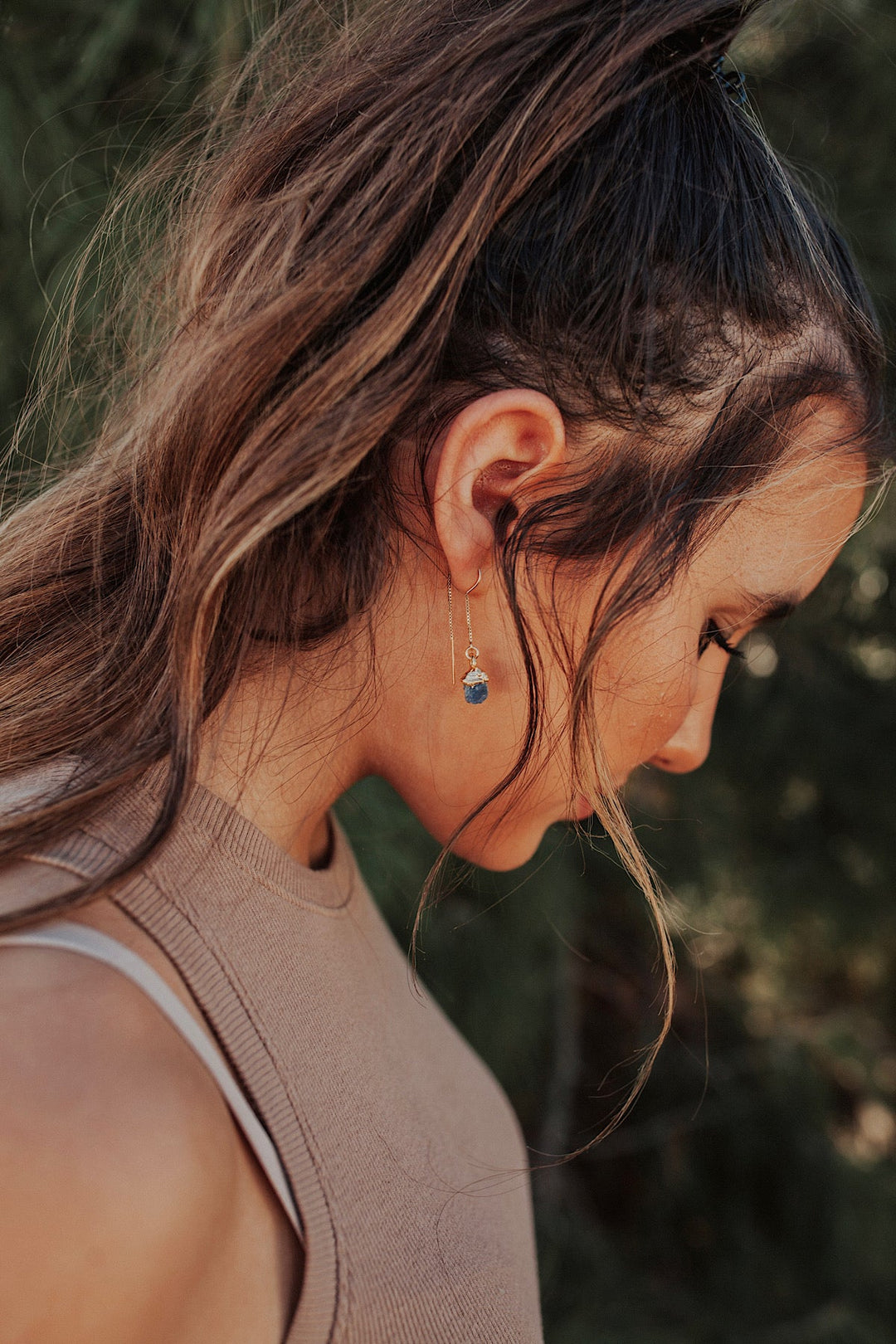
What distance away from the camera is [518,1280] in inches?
33.7

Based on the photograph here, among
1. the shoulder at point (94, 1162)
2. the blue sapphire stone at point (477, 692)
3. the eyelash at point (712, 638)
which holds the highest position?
the shoulder at point (94, 1162)

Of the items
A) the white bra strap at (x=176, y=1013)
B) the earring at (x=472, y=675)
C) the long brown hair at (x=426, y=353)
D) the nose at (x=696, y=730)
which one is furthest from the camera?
Answer: the nose at (x=696, y=730)

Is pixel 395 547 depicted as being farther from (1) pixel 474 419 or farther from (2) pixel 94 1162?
(2) pixel 94 1162

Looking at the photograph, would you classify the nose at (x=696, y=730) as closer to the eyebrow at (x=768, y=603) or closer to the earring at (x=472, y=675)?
the eyebrow at (x=768, y=603)

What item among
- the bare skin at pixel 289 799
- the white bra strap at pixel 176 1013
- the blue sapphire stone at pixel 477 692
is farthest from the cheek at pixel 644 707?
the white bra strap at pixel 176 1013

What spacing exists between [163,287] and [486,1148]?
35.5 inches

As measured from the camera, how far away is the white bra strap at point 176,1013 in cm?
61

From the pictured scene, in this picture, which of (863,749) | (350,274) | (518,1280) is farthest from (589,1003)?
(350,274)

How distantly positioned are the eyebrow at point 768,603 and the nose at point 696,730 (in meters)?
0.07

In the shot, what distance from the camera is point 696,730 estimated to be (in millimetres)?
1038

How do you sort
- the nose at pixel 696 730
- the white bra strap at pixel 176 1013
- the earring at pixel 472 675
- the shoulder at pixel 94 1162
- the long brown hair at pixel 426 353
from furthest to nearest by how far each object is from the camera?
the nose at pixel 696 730, the earring at pixel 472 675, the long brown hair at pixel 426 353, the white bra strap at pixel 176 1013, the shoulder at pixel 94 1162

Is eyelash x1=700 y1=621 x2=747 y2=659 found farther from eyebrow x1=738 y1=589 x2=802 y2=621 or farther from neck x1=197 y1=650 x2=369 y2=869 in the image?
neck x1=197 y1=650 x2=369 y2=869

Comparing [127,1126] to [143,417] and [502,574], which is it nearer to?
[502,574]

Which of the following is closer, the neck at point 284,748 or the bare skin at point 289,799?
the bare skin at point 289,799
